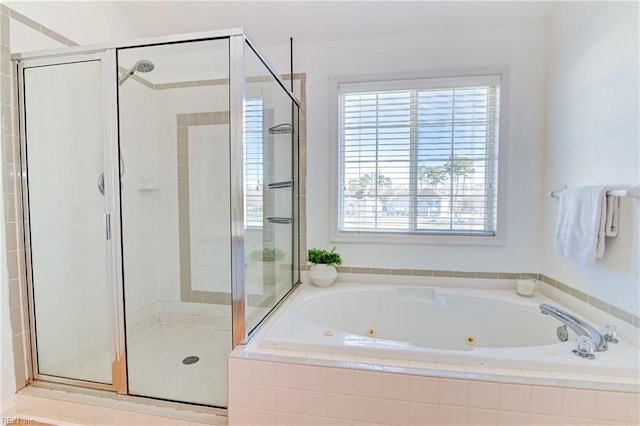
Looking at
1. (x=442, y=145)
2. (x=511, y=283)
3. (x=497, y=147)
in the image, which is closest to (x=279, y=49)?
→ (x=442, y=145)

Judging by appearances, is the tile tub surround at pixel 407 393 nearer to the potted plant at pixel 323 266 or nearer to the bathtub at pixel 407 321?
the bathtub at pixel 407 321

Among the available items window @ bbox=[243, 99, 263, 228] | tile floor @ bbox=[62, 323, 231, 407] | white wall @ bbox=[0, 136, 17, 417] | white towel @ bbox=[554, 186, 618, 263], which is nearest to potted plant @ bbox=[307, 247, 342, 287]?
window @ bbox=[243, 99, 263, 228]

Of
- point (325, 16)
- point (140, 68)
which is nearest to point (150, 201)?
point (140, 68)

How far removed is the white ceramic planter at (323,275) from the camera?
2324 mm

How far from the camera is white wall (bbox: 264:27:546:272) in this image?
219cm

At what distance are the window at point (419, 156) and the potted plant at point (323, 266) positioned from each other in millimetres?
246

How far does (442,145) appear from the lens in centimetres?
233

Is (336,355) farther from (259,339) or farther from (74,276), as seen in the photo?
(74,276)

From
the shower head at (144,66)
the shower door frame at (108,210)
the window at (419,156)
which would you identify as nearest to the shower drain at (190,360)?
the shower door frame at (108,210)

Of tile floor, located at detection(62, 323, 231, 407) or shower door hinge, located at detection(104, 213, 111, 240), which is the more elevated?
shower door hinge, located at detection(104, 213, 111, 240)

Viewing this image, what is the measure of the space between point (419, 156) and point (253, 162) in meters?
1.28

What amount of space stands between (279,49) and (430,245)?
1.89 meters

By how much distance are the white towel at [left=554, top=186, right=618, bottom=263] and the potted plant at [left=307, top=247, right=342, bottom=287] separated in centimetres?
137

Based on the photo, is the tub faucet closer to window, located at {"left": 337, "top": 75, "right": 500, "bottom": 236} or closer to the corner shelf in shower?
window, located at {"left": 337, "top": 75, "right": 500, "bottom": 236}
